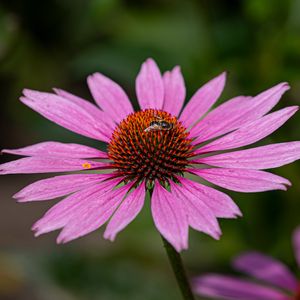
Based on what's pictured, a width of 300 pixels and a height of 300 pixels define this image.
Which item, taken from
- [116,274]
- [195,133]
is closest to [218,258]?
[116,274]

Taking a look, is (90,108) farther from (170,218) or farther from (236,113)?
(170,218)

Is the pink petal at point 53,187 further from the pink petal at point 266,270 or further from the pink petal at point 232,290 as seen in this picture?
the pink petal at point 266,270

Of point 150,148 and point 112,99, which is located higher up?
point 112,99

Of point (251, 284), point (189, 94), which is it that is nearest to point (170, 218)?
point (251, 284)

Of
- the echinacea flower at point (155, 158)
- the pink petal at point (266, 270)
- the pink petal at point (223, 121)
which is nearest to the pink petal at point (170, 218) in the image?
the echinacea flower at point (155, 158)

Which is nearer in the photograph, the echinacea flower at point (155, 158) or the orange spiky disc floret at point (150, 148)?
the echinacea flower at point (155, 158)

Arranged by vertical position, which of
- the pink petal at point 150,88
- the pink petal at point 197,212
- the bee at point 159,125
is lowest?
the pink petal at point 197,212
